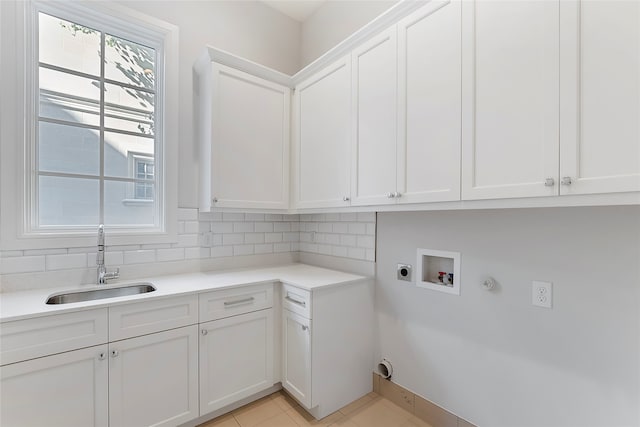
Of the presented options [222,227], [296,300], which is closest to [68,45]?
[222,227]

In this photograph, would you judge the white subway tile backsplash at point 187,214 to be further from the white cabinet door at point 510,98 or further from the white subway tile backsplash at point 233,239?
the white cabinet door at point 510,98

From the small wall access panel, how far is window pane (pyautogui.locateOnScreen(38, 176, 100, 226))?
2143 mm

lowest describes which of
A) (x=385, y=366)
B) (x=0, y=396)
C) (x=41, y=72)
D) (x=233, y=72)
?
(x=385, y=366)

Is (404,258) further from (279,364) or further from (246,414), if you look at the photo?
(246,414)

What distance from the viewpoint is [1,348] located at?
123 cm

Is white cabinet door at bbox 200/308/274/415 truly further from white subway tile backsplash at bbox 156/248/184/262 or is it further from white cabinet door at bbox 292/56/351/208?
white cabinet door at bbox 292/56/351/208

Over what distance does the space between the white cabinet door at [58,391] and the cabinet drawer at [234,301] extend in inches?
20.0

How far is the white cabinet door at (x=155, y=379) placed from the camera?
1.49 meters

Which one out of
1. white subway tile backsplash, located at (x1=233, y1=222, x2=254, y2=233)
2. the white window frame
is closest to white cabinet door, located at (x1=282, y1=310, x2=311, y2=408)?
white subway tile backsplash, located at (x1=233, y1=222, x2=254, y2=233)

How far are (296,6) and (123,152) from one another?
1.98 metres

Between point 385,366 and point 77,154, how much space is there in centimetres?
250

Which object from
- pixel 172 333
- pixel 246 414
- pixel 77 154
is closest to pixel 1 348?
pixel 172 333

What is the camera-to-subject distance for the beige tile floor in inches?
70.9

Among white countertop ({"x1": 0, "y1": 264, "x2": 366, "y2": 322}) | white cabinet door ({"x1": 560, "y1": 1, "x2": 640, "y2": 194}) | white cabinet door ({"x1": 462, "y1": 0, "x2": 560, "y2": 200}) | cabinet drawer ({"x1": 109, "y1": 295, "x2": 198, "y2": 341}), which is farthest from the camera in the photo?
cabinet drawer ({"x1": 109, "y1": 295, "x2": 198, "y2": 341})
